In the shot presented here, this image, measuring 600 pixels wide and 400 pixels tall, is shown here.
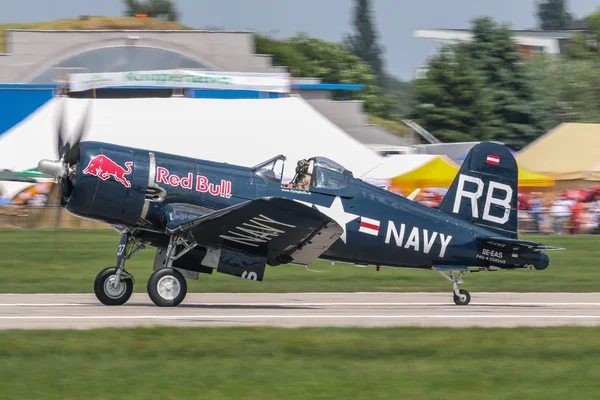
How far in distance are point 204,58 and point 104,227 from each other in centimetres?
2615

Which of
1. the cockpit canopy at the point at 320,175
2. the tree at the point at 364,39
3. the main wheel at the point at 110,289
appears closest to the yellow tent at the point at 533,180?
the cockpit canopy at the point at 320,175

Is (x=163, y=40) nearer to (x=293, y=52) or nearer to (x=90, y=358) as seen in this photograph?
(x=293, y=52)

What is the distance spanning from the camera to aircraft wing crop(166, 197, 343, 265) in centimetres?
1168

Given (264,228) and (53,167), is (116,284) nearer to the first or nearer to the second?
(53,167)

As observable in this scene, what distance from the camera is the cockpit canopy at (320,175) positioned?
42.6ft

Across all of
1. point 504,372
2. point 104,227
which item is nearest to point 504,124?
point 104,227

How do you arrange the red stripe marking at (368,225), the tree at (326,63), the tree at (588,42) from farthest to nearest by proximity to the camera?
1. the tree at (326,63)
2. the tree at (588,42)
3. the red stripe marking at (368,225)

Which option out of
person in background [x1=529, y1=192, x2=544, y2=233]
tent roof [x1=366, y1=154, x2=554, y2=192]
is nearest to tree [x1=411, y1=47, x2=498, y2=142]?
person in background [x1=529, y1=192, x2=544, y2=233]

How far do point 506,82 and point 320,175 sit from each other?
177 feet

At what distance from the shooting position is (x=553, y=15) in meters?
167

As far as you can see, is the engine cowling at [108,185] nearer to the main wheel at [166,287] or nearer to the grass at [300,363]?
the main wheel at [166,287]

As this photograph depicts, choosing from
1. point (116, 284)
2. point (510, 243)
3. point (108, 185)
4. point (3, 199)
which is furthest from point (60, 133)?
point (3, 199)

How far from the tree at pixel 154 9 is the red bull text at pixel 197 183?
8699 cm

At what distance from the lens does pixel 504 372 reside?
8180 mm
